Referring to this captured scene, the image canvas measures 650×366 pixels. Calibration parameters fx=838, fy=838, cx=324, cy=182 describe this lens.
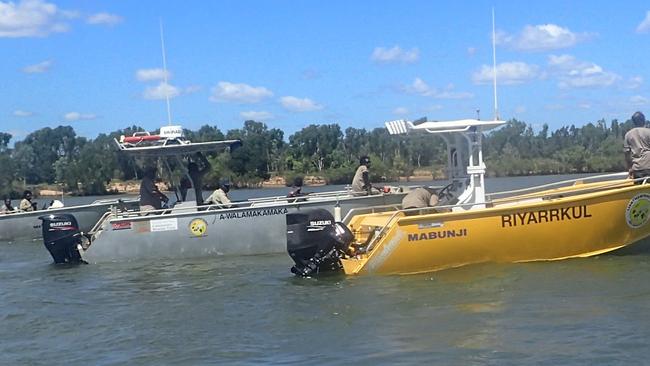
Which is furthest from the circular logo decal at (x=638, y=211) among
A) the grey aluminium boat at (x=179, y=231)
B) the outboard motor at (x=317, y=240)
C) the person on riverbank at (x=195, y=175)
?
the person on riverbank at (x=195, y=175)

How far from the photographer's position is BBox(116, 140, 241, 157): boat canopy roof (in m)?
17.3

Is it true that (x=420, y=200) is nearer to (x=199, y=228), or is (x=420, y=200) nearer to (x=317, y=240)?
(x=317, y=240)

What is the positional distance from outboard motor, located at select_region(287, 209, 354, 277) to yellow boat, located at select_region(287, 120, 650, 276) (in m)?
0.02

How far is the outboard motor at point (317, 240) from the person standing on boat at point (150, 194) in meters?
5.17

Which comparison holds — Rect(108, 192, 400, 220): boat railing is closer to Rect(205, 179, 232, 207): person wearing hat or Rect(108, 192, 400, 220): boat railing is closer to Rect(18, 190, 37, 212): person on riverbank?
Rect(205, 179, 232, 207): person wearing hat

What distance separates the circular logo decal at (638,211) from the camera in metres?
13.0

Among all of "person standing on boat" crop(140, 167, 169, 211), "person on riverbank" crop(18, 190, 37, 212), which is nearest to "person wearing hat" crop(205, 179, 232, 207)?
"person standing on boat" crop(140, 167, 169, 211)

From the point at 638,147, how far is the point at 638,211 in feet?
3.46

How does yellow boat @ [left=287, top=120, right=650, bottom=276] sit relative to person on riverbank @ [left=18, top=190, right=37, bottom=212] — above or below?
below

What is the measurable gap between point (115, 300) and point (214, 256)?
4297mm

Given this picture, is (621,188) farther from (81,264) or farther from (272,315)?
(81,264)

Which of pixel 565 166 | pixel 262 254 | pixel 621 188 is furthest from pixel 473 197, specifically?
pixel 565 166

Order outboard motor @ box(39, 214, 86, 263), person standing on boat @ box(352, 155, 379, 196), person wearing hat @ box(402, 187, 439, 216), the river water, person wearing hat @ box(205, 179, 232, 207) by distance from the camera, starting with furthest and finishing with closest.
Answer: person standing on boat @ box(352, 155, 379, 196)
person wearing hat @ box(205, 179, 232, 207)
outboard motor @ box(39, 214, 86, 263)
person wearing hat @ box(402, 187, 439, 216)
the river water

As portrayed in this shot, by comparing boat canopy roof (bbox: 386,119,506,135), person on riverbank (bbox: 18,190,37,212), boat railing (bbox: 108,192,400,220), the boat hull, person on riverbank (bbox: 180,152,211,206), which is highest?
boat canopy roof (bbox: 386,119,506,135)
